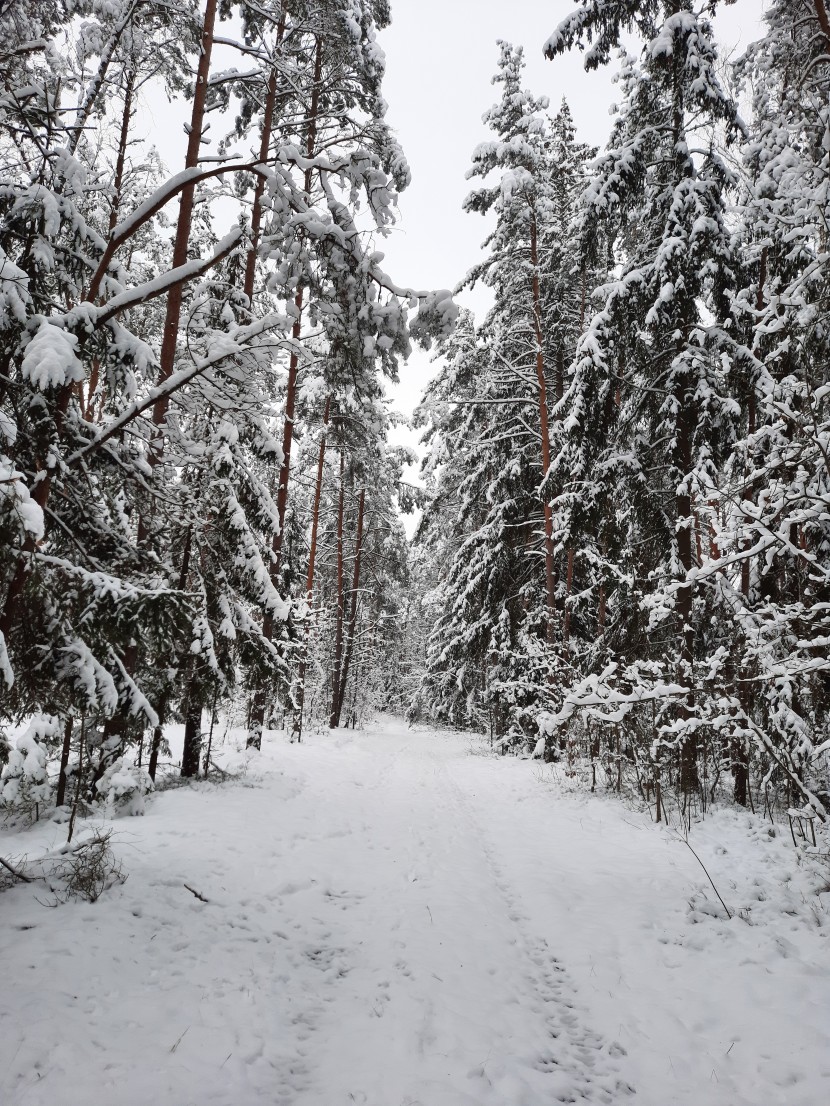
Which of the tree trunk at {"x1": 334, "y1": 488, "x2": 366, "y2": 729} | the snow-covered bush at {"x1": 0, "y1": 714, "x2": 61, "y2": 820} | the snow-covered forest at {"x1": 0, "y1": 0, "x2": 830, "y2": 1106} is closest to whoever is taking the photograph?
the snow-covered forest at {"x1": 0, "y1": 0, "x2": 830, "y2": 1106}

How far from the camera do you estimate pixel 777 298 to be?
19.7ft

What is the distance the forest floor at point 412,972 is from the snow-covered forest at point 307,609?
32mm

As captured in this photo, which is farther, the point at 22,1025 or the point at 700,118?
the point at 700,118

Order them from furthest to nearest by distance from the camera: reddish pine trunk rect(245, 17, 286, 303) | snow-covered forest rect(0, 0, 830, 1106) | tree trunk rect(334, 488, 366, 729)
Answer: tree trunk rect(334, 488, 366, 729) < reddish pine trunk rect(245, 17, 286, 303) < snow-covered forest rect(0, 0, 830, 1106)

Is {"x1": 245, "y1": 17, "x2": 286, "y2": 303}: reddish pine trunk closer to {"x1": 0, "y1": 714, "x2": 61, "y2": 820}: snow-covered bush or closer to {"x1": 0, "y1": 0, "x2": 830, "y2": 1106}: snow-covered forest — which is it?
{"x1": 0, "y1": 0, "x2": 830, "y2": 1106}: snow-covered forest

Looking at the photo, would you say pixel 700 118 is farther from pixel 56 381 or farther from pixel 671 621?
pixel 56 381

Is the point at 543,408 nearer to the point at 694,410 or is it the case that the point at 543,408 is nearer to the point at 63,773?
the point at 694,410

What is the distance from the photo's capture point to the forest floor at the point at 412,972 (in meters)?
3.01

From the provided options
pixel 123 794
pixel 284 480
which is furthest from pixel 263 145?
pixel 123 794

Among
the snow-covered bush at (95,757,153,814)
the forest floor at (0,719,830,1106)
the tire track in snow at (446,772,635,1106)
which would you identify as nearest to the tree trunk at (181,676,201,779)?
the forest floor at (0,719,830,1106)

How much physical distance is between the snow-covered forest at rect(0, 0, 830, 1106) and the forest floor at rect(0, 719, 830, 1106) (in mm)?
32

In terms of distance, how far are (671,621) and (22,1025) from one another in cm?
937

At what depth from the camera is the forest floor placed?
301cm

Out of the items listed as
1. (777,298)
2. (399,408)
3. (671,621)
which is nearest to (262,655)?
(671,621)
